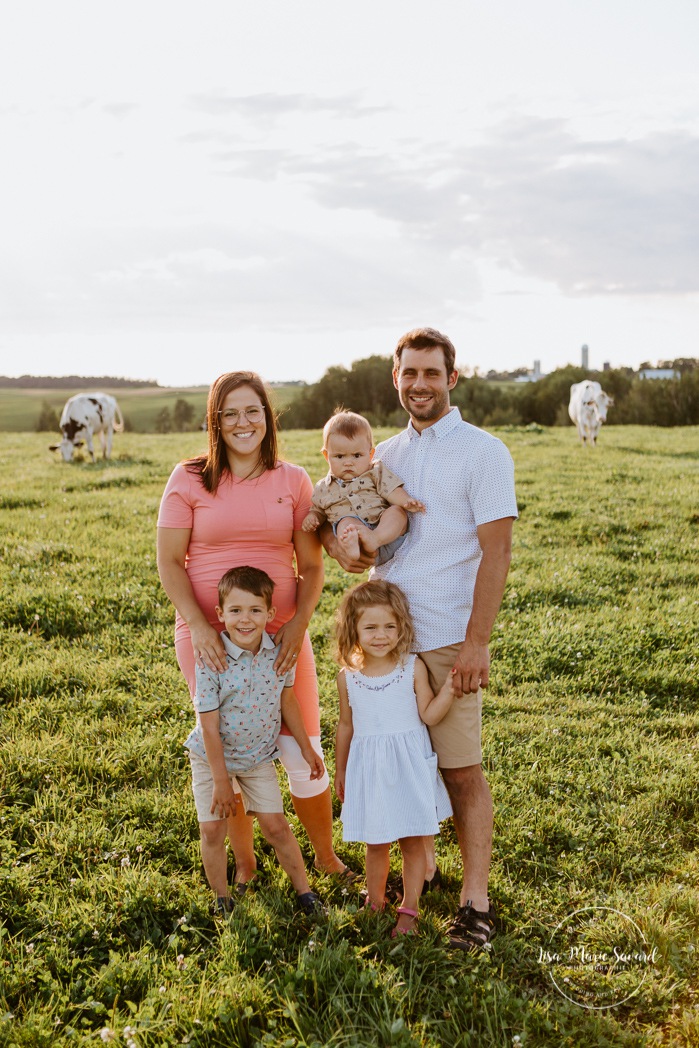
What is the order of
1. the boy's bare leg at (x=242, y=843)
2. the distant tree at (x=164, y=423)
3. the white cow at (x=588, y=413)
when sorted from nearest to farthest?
the boy's bare leg at (x=242, y=843) < the white cow at (x=588, y=413) < the distant tree at (x=164, y=423)

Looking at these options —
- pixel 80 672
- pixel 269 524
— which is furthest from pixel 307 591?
pixel 80 672

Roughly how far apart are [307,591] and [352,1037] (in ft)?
6.73

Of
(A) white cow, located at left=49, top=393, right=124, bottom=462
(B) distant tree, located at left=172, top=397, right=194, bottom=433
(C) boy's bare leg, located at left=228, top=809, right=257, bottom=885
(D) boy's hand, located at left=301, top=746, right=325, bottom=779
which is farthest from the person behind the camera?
(B) distant tree, located at left=172, top=397, right=194, bottom=433

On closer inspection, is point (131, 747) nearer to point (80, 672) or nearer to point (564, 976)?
point (80, 672)

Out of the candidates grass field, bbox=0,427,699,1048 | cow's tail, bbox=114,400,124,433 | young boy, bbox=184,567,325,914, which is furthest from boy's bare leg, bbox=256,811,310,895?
cow's tail, bbox=114,400,124,433

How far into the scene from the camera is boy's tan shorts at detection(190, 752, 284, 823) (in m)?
4.04

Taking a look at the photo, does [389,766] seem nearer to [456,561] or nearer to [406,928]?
[406,928]

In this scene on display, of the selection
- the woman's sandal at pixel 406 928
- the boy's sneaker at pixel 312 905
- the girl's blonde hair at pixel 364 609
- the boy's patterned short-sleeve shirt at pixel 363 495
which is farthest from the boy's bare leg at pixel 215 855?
the boy's patterned short-sleeve shirt at pixel 363 495

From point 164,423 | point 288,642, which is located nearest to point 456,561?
point 288,642

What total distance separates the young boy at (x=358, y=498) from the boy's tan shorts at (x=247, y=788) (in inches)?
51.2

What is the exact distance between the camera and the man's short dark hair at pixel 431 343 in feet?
13.2

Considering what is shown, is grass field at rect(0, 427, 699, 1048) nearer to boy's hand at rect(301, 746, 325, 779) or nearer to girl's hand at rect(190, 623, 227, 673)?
boy's hand at rect(301, 746, 325, 779)

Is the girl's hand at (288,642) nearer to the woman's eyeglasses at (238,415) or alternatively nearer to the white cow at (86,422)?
the woman's eyeglasses at (238,415)

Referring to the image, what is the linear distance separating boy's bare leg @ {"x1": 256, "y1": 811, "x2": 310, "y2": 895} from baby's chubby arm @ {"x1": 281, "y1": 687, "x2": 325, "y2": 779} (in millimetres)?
325
